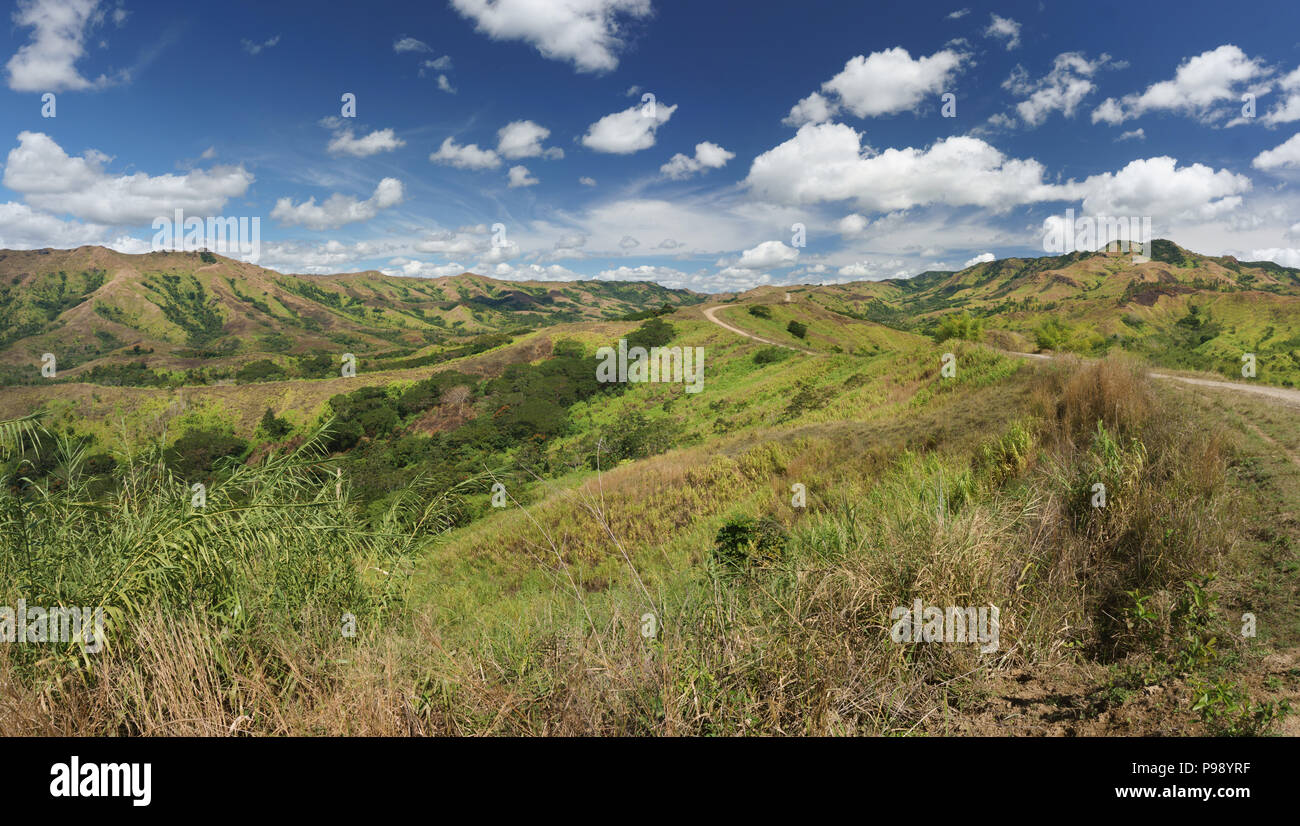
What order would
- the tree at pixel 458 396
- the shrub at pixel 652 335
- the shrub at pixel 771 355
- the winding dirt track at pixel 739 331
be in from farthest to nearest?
the shrub at pixel 652 335 → the tree at pixel 458 396 → the winding dirt track at pixel 739 331 → the shrub at pixel 771 355

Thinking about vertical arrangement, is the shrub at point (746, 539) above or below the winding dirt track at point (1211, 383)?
below

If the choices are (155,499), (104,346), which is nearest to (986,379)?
(155,499)

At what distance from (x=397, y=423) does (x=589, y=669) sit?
5910 centimetres

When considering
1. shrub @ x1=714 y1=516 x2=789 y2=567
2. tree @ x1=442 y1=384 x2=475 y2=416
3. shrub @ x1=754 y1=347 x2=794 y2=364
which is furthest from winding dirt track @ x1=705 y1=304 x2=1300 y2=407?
tree @ x1=442 y1=384 x2=475 y2=416

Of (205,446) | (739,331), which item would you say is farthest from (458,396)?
(739,331)

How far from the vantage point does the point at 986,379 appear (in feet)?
52.3

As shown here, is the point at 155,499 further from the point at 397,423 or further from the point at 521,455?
the point at 397,423

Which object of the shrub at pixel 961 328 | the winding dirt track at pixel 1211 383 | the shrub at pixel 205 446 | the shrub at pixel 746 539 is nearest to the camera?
the shrub at pixel 746 539

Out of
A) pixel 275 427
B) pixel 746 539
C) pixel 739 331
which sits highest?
pixel 739 331

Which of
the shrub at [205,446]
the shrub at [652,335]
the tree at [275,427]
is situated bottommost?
the shrub at [205,446]

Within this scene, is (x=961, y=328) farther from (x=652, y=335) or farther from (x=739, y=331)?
(x=652, y=335)

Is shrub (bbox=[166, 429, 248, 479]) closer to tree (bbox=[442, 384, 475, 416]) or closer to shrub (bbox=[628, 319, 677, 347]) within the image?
tree (bbox=[442, 384, 475, 416])

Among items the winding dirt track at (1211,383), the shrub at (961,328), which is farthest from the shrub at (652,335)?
the shrub at (961,328)

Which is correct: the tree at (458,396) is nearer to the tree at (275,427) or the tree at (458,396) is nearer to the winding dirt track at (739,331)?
the tree at (275,427)
